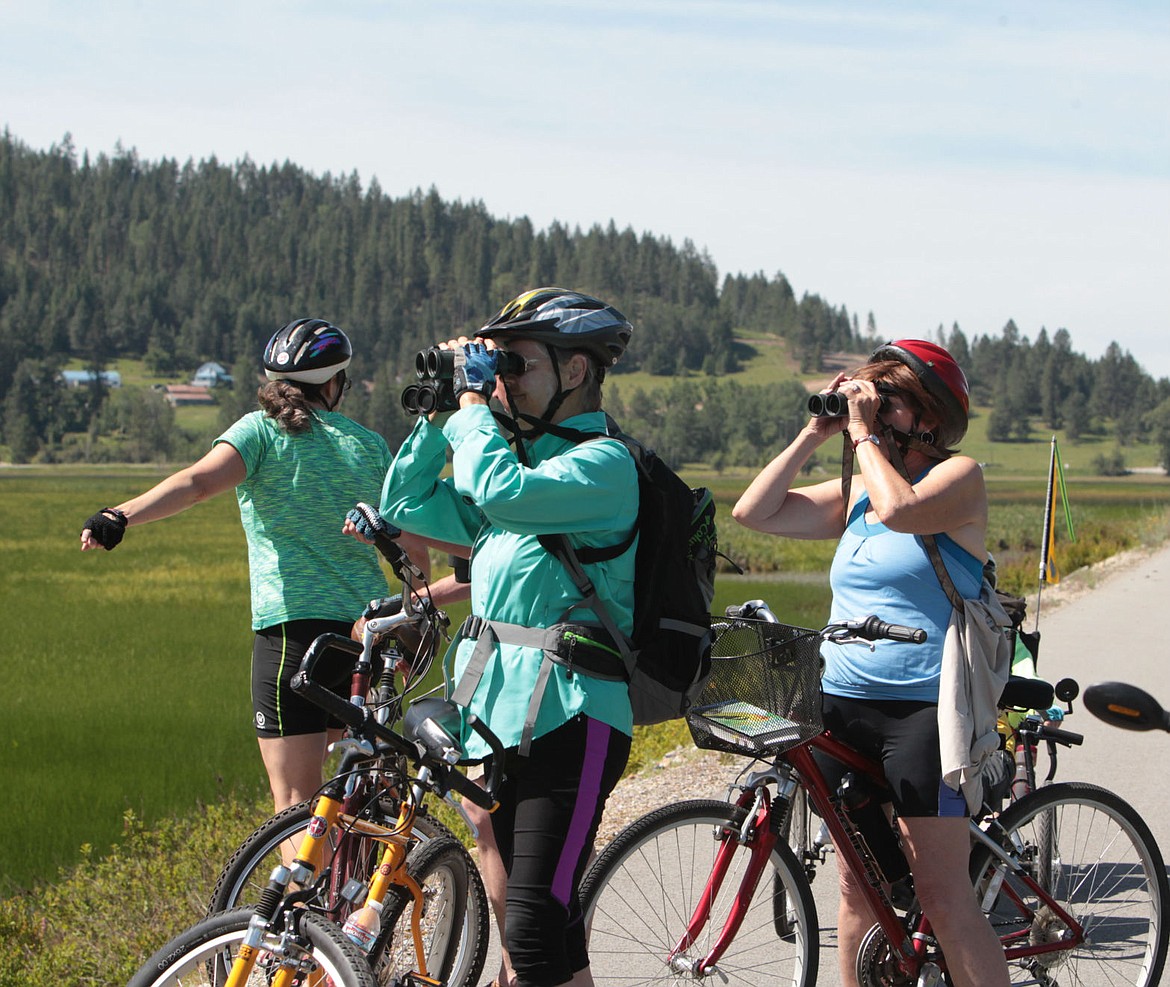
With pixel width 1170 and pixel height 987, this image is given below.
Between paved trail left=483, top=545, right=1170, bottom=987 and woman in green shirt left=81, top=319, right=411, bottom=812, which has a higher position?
woman in green shirt left=81, top=319, right=411, bottom=812

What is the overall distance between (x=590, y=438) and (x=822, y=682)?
1.09 m

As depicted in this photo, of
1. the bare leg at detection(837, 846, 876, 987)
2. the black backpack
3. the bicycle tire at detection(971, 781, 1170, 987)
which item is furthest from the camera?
the bicycle tire at detection(971, 781, 1170, 987)

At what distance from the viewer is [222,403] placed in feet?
585

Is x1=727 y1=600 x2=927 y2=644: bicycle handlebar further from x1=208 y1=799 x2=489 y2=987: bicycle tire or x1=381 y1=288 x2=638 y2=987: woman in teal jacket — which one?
x1=208 y1=799 x2=489 y2=987: bicycle tire

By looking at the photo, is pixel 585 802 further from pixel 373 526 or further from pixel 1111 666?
pixel 1111 666

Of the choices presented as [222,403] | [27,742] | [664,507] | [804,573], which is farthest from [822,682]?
[222,403]

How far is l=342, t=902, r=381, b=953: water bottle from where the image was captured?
10.3 ft

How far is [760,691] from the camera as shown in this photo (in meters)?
3.69

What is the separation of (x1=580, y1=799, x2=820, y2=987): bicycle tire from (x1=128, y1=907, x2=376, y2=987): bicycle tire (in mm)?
785

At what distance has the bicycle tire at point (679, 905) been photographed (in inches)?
143

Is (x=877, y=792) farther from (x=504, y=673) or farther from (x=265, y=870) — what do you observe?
(x=265, y=870)

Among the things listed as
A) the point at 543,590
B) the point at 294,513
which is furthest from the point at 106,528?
the point at 543,590

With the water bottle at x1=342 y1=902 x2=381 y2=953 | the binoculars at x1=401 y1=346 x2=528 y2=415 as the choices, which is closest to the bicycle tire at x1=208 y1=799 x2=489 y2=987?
the water bottle at x1=342 y1=902 x2=381 y2=953

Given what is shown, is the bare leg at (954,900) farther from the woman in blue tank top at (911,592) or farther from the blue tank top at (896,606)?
the blue tank top at (896,606)
